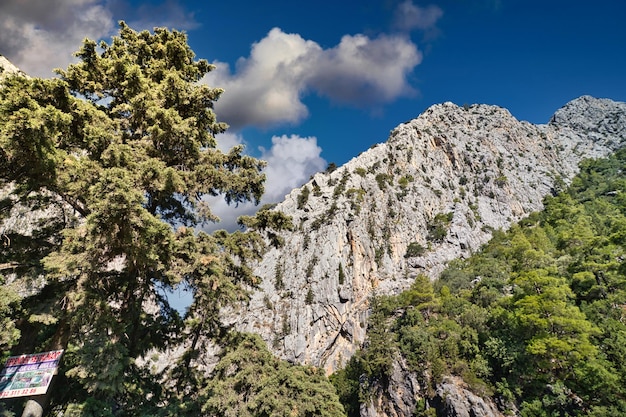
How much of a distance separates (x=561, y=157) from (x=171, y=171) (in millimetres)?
134489

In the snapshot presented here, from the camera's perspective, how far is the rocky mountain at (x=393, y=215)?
58.6 m

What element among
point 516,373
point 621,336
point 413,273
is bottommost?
point 516,373

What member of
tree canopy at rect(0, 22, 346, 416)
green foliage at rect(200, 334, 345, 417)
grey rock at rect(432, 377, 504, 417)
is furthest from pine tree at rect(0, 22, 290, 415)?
grey rock at rect(432, 377, 504, 417)

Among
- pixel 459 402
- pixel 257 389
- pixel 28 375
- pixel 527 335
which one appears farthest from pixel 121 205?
pixel 527 335

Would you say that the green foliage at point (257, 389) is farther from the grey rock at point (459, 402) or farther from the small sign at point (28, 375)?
the grey rock at point (459, 402)

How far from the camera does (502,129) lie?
354ft

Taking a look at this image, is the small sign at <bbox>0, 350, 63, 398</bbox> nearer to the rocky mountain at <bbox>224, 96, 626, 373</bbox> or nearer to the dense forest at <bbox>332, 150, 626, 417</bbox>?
the dense forest at <bbox>332, 150, 626, 417</bbox>

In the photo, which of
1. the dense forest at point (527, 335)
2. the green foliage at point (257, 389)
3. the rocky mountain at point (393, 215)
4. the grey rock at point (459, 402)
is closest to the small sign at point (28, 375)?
the green foliage at point (257, 389)

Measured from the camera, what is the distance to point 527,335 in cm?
2783

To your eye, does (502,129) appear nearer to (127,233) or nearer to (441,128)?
(441,128)

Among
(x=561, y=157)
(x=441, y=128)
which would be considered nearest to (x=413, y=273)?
(x=441, y=128)

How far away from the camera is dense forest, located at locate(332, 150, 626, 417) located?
914 inches

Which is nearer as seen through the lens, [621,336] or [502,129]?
[621,336]

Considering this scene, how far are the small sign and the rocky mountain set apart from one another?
4923 centimetres
